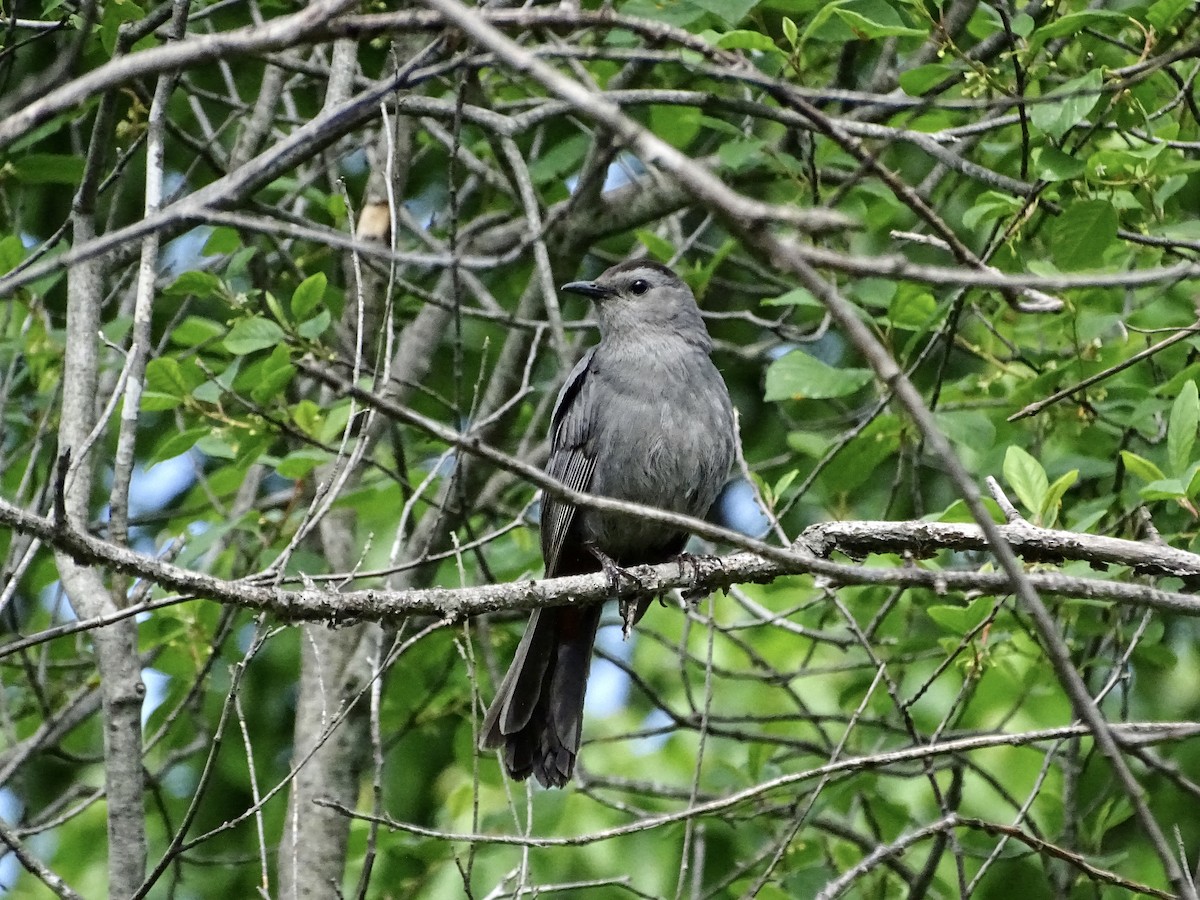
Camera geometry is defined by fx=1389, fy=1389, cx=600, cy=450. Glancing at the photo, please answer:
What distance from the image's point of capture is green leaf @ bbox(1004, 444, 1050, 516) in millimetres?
4023

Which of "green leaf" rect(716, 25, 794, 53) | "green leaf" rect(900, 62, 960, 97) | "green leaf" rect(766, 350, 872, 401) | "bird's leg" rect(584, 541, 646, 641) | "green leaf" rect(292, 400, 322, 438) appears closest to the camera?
"green leaf" rect(716, 25, 794, 53)

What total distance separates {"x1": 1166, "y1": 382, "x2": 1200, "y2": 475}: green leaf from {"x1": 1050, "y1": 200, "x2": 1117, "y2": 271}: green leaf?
74 centimetres

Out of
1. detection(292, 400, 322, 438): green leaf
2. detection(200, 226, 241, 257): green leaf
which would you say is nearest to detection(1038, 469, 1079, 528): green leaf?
detection(292, 400, 322, 438): green leaf

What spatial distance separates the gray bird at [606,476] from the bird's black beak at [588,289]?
0.01 meters

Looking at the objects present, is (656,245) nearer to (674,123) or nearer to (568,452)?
(674,123)

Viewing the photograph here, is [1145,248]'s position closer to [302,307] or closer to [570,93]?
[302,307]

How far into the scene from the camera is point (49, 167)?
5430 millimetres

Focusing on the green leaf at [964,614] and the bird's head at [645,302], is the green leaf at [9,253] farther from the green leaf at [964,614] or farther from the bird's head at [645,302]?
the green leaf at [964,614]

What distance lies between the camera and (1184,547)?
4.84 metres

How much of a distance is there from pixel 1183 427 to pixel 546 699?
8.55 feet

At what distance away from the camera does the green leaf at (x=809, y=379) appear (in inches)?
196

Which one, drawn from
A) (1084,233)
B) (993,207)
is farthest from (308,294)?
(1084,233)

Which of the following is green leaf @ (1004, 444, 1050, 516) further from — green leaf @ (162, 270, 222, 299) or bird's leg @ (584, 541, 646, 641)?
green leaf @ (162, 270, 222, 299)

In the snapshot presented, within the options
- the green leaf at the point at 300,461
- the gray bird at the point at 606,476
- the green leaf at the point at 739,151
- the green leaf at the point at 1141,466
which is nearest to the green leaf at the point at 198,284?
the green leaf at the point at 300,461
